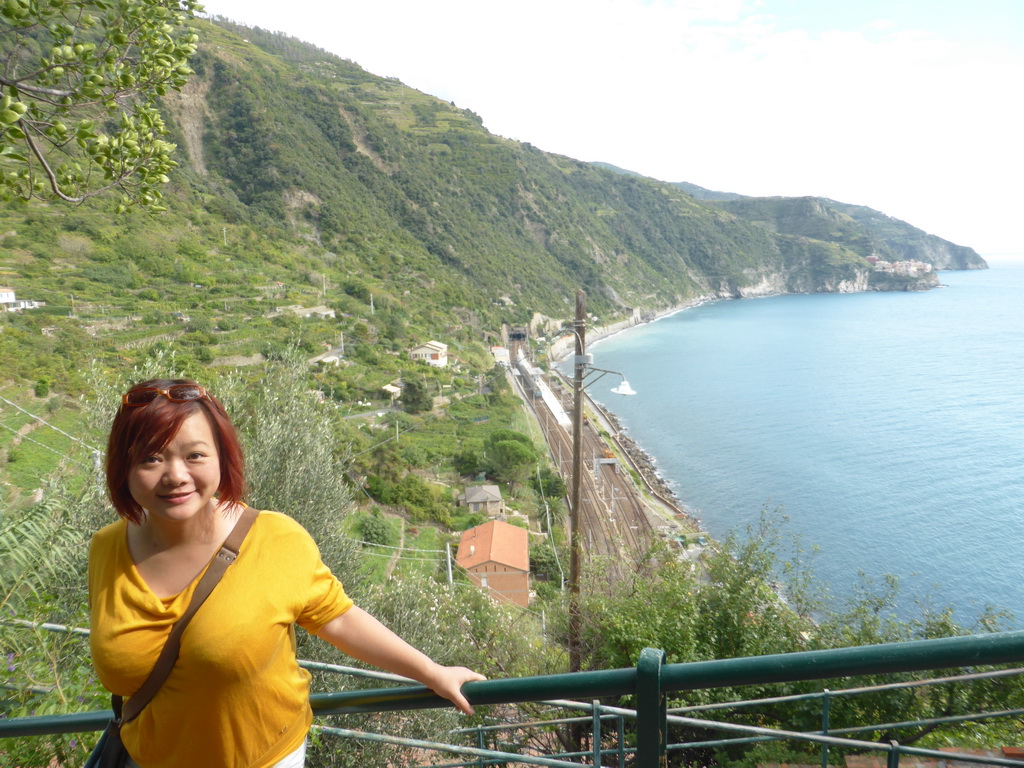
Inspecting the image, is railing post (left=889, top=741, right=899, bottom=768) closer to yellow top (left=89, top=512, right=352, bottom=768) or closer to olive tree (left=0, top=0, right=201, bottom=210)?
yellow top (left=89, top=512, right=352, bottom=768)

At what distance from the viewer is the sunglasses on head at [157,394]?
1.16 metres

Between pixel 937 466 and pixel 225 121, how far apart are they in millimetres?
63381

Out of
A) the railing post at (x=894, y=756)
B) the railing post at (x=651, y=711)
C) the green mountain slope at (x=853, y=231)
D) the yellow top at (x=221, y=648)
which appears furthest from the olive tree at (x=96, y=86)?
the green mountain slope at (x=853, y=231)

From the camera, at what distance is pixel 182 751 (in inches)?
44.7

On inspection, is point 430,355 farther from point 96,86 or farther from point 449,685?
point 449,685

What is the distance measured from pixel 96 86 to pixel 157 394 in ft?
7.03

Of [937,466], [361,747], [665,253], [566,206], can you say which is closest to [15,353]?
[361,747]

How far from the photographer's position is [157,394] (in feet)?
A: 3.80

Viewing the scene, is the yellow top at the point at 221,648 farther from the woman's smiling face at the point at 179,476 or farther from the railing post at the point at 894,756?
the railing post at the point at 894,756

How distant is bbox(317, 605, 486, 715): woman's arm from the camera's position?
1217mm

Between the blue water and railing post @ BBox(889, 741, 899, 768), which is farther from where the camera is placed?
the blue water

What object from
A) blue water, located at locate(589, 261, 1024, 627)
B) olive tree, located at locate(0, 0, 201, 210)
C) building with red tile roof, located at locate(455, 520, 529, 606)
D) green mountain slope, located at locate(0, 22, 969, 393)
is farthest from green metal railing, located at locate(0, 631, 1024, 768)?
building with red tile roof, located at locate(455, 520, 529, 606)

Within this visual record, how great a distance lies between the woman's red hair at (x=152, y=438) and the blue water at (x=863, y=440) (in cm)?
1069

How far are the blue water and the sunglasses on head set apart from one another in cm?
1079
